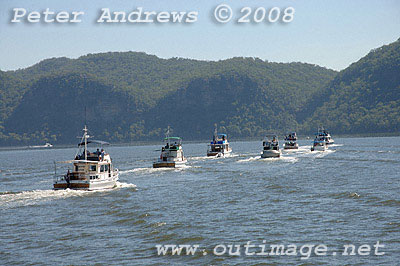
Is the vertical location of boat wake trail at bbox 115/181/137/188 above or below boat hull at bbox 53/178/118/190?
below

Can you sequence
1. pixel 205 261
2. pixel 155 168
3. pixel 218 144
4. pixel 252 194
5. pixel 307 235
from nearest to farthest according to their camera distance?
pixel 205 261
pixel 307 235
pixel 252 194
pixel 155 168
pixel 218 144

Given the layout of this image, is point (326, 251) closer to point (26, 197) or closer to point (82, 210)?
point (82, 210)

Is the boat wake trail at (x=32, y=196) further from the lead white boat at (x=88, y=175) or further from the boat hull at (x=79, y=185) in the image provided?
the lead white boat at (x=88, y=175)

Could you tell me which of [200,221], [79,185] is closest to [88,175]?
[79,185]

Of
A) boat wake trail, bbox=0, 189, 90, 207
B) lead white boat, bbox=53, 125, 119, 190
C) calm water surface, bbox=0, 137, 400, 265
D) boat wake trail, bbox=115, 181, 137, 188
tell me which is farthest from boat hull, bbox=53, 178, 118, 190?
boat wake trail, bbox=115, 181, 137, 188

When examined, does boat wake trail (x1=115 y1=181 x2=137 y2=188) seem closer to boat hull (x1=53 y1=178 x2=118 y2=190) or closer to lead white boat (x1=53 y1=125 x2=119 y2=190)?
lead white boat (x1=53 y1=125 x2=119 y2=190)

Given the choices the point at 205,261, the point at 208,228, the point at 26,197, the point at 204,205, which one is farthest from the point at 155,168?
the point at 205,261

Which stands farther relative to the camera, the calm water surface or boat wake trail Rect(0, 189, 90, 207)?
boat wake trail Rect(0, 189, 90, 207)

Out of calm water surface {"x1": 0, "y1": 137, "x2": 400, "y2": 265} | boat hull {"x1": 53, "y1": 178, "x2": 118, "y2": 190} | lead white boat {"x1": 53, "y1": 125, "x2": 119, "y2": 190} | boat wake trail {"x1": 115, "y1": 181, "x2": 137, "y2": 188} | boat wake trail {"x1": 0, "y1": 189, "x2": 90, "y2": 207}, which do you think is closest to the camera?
calm water surface {"x1": 0, "y1": 137, "x2": 400, "y2": 265}

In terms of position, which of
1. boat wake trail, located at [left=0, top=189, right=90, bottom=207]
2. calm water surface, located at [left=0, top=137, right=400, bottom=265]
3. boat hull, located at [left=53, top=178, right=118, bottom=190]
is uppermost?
boat hull, located at [left=53, top=178, right=118, bottom=190]

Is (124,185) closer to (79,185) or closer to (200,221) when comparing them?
(79,185)

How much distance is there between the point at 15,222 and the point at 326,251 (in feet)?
78.4

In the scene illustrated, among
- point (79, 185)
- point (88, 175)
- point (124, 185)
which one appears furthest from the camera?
point (124, 185)

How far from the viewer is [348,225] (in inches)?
1283
